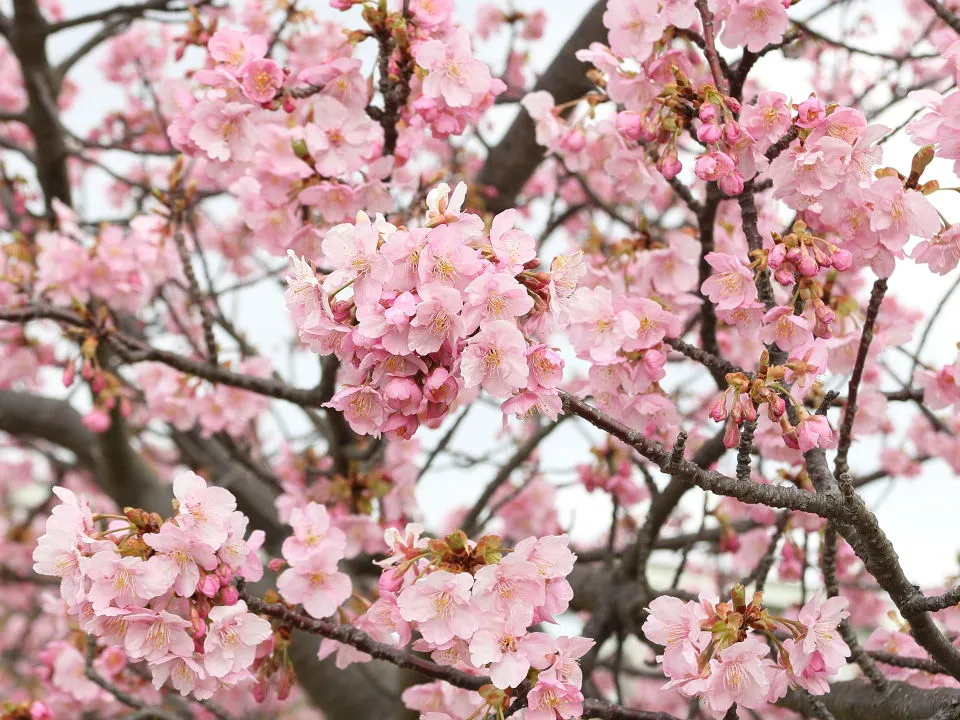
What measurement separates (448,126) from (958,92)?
0.97 m

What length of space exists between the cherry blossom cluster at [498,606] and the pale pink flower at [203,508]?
294 millimetres

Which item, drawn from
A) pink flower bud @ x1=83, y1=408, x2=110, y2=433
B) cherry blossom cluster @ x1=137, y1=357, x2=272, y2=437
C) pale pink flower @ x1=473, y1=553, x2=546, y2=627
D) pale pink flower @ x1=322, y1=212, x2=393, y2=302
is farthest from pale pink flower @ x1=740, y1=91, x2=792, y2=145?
pink flower bud @ x1=83, y1=408, x2=110, y2=433

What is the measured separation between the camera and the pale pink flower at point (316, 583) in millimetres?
1725

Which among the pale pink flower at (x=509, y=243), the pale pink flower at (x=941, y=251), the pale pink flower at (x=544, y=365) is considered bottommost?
the pale pink flower at (x=544, y=365)

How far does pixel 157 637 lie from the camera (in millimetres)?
1431

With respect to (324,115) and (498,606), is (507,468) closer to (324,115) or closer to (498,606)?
(324,115)

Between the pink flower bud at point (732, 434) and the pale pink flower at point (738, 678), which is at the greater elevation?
the pink flower bud at point (732, 434)

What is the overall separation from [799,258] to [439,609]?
85 centimetres

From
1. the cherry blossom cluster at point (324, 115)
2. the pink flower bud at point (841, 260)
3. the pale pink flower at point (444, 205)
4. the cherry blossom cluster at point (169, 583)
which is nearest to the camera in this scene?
the pale pink flower at point (444, 205)

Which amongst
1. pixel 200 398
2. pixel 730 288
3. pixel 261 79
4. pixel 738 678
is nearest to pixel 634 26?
pixel 730 288

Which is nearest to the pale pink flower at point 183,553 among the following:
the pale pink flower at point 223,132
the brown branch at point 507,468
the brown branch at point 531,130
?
the pale pink flower at point 223,132

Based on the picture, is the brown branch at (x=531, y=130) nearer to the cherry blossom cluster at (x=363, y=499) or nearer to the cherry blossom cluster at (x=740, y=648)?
the cherry blossom cluster at (x=363, y=499)

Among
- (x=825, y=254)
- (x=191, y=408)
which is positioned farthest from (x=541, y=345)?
(x=191, y=408)

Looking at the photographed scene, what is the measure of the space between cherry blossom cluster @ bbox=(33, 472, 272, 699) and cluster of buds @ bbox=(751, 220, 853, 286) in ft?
3.38
